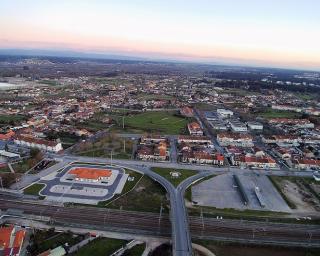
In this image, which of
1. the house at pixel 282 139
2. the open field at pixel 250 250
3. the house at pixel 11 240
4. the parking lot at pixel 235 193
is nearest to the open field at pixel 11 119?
the house at pixel 11 240

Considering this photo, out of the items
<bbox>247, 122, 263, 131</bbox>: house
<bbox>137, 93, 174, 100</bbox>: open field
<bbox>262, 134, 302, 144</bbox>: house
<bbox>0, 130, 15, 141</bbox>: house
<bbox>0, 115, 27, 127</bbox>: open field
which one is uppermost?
<bbox>262, 134, 302, 144</bbox>: house

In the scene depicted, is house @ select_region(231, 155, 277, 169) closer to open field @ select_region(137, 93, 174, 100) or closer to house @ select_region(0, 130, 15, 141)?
house @ select_region(0, 130, 15, 141)

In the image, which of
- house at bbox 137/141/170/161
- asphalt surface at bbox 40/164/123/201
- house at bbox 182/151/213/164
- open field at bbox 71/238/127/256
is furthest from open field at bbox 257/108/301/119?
open field at bbox 71/238/127/256

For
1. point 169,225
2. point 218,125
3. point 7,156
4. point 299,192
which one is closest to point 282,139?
point 218,125

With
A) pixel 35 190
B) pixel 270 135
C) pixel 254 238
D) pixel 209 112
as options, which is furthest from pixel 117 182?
pixel 209 112

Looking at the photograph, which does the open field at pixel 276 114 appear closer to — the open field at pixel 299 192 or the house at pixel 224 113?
the house at pixel 224 113

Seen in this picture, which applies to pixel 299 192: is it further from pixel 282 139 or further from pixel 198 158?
pixel 282 139
